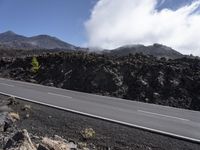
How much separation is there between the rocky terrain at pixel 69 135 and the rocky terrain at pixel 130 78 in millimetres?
10033

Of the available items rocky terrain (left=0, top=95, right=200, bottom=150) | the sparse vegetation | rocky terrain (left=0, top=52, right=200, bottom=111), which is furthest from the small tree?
the sparse vegetation

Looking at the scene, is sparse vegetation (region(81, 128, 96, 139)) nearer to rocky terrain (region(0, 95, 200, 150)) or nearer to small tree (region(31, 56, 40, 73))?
rocky terrain (region(0, 95, 200, 150))

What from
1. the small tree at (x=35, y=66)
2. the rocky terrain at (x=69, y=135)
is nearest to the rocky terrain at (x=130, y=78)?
the small tree at (x=35, y=66)

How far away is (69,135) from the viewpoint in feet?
31.9

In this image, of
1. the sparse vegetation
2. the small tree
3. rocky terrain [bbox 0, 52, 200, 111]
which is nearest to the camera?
the sparse vegetation

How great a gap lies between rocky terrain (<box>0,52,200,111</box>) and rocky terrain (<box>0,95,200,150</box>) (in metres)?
10.0

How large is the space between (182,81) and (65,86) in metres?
9.84

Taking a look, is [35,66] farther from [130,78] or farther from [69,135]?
[69,135]

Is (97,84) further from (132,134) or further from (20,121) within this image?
(132,134)

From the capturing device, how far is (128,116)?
1248 centimetres

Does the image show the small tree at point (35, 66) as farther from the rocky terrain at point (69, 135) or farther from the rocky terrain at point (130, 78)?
the rocky terrain at point (69, 135)

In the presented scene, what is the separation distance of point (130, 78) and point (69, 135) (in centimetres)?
1547

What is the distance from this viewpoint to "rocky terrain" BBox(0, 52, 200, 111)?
21.3 metres

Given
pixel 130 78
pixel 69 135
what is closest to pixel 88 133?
pixel 69 135
